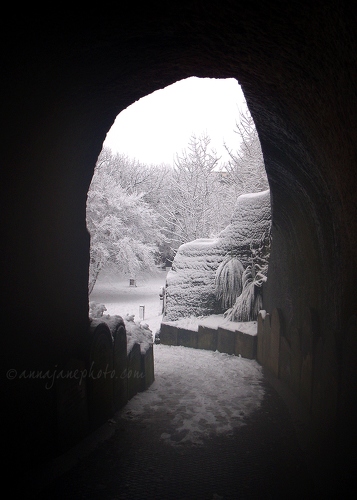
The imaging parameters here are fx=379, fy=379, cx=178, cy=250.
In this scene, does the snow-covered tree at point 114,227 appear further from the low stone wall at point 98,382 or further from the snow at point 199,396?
the low stone wall at point 98,382

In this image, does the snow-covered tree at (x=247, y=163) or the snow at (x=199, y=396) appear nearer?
the snow at (x=199, y=396)

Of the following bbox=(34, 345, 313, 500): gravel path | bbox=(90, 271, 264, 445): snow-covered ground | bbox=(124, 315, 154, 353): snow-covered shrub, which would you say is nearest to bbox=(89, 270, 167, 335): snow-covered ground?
bbox=(90, 271, 264, 445): snow-covered ground

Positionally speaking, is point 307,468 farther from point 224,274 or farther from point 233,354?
point 224,274

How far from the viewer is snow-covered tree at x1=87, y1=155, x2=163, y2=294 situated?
1912cm

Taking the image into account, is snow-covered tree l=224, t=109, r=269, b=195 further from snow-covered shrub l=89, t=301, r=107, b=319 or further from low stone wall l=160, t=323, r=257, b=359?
snow-covered shrub l=89, t=301, r=107, b=319

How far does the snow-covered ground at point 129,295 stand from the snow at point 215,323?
2841mm

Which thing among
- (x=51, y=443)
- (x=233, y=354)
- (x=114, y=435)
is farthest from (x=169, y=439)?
(x=233, y=354)

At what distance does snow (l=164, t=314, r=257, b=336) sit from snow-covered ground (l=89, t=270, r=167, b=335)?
9.32 feet

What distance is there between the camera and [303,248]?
4.42 metres

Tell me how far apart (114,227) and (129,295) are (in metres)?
4.25

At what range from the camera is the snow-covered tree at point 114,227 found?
19.1 metres

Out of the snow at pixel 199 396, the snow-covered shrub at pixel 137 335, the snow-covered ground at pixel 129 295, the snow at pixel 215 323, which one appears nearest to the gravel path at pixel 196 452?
the snow at pixel 199 396

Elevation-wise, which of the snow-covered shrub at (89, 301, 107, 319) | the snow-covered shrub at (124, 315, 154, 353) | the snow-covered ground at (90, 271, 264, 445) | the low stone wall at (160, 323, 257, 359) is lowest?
A: the snow-covered ground at (90, 271, 264, 445)

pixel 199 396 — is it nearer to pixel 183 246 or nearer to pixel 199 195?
pixel 183 246
